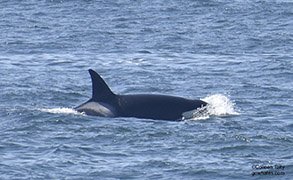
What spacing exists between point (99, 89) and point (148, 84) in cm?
547

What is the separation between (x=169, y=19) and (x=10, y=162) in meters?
26.2

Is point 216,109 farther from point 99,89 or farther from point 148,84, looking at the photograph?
point 148,84

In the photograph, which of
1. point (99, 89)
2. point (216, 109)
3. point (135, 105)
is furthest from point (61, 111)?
point (216, 109)

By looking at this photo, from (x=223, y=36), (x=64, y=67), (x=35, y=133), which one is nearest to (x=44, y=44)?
(x=64, y=67)

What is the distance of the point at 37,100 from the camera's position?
2494 centimetres

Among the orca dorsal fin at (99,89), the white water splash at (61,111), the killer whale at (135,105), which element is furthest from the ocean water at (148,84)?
the orca dorsal fin at (99,89)

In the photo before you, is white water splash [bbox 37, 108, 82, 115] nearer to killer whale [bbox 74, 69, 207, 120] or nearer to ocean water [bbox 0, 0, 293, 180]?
ocean water [bbox 0, 0, 293, 180]

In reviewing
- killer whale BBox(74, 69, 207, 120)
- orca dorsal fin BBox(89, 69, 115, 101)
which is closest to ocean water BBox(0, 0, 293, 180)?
killer whale BBox(74, 69, 207, 120)

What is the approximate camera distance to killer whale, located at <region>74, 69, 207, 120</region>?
22.2 metres

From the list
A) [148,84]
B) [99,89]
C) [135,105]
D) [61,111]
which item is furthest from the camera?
[148,84]

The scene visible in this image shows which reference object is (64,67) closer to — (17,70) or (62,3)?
(17,70)

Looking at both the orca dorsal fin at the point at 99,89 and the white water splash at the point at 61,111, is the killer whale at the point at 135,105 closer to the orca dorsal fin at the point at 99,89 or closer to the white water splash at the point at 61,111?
the orca dorsal fin at the point at 99,89

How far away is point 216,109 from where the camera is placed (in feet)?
75.8

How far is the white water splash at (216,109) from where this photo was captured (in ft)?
73.5
